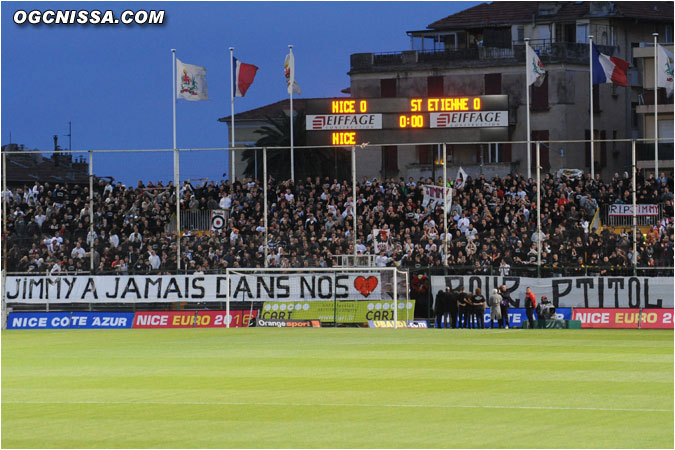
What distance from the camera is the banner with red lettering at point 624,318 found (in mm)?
37250

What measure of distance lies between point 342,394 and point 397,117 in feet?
100

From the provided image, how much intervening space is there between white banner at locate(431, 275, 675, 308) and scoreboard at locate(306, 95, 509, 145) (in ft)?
29.9

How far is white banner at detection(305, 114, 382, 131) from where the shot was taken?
46.2 metres

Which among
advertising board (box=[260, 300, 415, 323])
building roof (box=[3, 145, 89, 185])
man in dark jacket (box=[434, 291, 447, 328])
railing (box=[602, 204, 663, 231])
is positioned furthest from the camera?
building roof (box=[3, 145, 89, 185])

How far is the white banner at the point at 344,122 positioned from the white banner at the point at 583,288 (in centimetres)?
928

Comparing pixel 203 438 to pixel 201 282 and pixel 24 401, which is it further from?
pixel 201 282

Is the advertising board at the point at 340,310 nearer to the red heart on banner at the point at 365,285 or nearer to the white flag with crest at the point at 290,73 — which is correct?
the red heart on banner at the point at 365,285

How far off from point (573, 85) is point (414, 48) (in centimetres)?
1211

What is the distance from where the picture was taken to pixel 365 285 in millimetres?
38969

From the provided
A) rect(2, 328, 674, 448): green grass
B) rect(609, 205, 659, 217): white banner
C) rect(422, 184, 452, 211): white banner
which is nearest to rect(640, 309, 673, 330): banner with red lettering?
rect(609, 205, 659, 217): white banner

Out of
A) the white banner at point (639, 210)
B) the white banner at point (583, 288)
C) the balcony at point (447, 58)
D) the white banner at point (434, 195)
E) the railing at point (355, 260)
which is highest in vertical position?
the balcony at point (447, 58)

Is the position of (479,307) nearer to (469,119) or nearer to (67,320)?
(469,119)

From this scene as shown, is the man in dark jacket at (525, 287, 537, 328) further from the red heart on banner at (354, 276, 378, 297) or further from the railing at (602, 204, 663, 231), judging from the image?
the railing at (602, 204, 663, 231)

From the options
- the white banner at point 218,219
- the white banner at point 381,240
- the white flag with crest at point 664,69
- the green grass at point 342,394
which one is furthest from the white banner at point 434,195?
the white flag with crest at point 664,69
